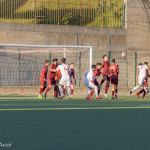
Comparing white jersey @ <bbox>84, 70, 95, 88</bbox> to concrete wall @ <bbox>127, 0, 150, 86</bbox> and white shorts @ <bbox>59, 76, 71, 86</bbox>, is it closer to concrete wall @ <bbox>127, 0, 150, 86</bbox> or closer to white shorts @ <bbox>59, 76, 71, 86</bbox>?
white shorts @ <bbox>59, 76, 71, 86</bbox>

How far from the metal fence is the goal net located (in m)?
2.42

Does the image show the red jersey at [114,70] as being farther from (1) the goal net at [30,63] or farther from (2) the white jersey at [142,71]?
(1) the goal net at [30,63]

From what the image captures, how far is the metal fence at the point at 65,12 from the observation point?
25734 millimetres

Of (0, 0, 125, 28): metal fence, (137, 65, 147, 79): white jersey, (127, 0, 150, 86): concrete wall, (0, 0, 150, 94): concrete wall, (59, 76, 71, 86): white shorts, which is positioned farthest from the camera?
(127, 0, 150, 86): concrete wall

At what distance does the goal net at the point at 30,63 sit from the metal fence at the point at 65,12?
2424 mm

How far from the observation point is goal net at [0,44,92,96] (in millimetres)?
Result: 23641

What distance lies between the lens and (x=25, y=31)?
82.3ft

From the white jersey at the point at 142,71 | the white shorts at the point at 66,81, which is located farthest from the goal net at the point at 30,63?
the white shorts at the point at 66,81
